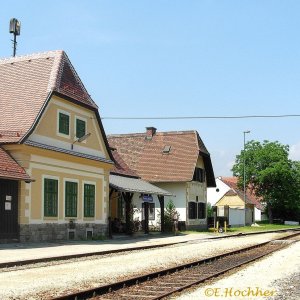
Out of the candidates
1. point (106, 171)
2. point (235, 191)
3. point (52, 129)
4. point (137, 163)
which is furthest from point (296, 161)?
point (52, 129)

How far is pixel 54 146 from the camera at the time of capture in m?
24.5

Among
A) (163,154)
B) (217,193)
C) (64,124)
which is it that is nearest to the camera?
(64,124)

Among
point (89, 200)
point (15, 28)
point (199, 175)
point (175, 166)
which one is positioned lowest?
point (89, 200)

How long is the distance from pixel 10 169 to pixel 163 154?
26116mm

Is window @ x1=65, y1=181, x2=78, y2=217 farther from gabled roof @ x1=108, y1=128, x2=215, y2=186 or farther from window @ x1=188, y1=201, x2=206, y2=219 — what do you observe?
window @ x1=188, y1=201, x2=206, y2=219

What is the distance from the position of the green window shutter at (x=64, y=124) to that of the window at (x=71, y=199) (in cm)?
227

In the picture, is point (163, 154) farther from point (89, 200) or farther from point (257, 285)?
point (257, 285)

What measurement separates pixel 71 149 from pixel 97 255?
27.0 ft

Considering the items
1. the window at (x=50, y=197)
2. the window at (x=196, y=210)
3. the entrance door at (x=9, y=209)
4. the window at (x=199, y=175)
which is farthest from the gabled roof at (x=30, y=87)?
the window at (x=199, y=175)

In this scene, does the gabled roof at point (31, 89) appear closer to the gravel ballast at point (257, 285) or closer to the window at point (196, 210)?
the gravel ballast at point (257, 285)

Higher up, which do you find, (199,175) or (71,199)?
(199,175)

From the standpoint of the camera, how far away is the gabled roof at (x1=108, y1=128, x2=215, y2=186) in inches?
1740

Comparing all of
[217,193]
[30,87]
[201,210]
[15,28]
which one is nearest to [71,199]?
[30,87]

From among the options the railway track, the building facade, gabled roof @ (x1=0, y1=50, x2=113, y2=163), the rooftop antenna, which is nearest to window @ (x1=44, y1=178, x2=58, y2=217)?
gabled roof @ (x1=0, y1=50, x2=113, y2=163)
